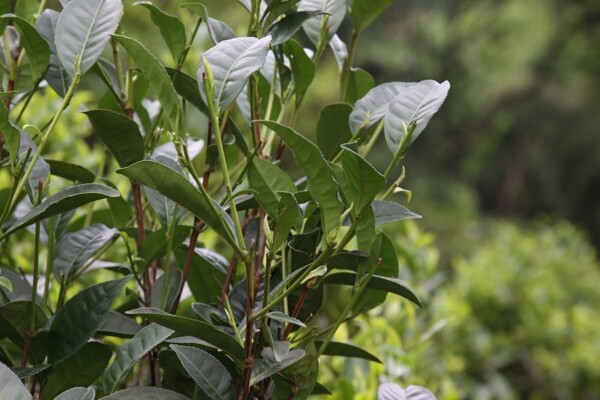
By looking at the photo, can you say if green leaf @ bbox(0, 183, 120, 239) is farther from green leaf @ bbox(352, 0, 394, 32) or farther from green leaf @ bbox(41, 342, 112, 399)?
green leaf @ bbox(352, 0, 394, 32)

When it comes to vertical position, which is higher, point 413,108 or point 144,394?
point 413,108

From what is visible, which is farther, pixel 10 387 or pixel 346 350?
pixel 346 350

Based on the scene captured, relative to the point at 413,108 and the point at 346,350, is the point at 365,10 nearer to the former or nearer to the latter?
the point at 413,108

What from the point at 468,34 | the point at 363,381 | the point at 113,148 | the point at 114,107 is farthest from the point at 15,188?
the point at 468,34

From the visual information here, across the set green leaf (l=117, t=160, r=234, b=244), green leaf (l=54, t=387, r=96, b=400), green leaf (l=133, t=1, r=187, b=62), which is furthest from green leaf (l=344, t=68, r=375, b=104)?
green leaf (l=54, t=387, r=96, b=400)

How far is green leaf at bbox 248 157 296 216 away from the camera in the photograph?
0.68 meters

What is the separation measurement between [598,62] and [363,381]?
1472 cm

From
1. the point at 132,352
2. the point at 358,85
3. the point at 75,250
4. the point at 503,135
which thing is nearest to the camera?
the point at 132,352

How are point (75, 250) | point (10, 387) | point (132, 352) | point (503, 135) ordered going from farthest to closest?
point (503, 135) → point (75, 250) → point (132, 352) → point (10, 387)

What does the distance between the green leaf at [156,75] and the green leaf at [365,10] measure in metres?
0.28

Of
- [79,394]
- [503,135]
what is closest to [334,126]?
[79,394]

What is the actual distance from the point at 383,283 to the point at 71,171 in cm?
35

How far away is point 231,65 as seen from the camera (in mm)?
621

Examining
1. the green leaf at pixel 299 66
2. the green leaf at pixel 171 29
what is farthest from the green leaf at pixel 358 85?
the green leaf at pixel 171 29
